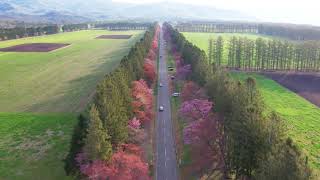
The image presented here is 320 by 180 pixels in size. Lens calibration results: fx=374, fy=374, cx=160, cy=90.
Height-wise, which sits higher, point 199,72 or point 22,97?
point 199,72

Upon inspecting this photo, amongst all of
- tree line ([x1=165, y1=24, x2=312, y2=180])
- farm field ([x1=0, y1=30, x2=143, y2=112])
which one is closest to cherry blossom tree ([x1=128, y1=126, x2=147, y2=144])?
tree line ([x1=165, y1=24, x2=312, y2=180])

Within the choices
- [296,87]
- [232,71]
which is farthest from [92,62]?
[296,87]

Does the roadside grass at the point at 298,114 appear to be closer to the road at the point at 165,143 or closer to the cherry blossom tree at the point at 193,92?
the cherry blossom tree at the point at 193,92

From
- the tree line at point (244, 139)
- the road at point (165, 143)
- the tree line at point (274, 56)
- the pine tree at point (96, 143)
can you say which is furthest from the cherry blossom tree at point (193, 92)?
the tree line at point (274, 56)

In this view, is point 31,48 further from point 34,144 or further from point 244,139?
point 244,139

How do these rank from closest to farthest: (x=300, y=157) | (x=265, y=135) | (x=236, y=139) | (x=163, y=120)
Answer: (x=300, y=157) → (x=265, y=135) → (x=236, y=139) → (x=163, y=120)

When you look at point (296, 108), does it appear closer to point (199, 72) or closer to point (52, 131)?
point (199, 72)

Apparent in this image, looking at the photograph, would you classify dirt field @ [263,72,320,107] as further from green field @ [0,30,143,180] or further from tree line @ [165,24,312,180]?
green field @ [0,30,143,180]
